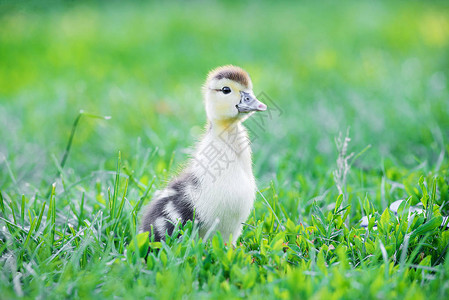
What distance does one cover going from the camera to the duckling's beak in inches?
105

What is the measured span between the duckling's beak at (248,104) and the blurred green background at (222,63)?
0.84 m

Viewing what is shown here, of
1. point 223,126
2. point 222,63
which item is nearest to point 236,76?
point 223,126

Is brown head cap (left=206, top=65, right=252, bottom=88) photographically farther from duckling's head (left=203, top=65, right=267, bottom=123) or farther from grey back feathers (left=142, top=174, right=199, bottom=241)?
grey back feathers (left=142, top=174, right=199, bottom=241)

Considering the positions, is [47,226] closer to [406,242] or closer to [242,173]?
[242,173]

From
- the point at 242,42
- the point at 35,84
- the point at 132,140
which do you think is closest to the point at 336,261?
the point at 132,140

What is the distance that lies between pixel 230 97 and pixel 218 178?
1.53ft

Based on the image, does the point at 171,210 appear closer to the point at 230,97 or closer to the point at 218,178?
the point at 218,178

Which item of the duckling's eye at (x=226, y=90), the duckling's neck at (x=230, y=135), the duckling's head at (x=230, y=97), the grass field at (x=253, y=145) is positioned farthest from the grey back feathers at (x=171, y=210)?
the duckling's eye at (x=226, y=90)

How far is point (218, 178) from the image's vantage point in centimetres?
256

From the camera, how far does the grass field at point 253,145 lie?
221 cm

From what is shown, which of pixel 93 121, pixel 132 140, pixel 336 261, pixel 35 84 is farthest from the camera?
pixel 35 84

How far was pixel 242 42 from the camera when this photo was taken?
802 centimetres

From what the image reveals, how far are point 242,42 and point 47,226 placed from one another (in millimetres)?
5954

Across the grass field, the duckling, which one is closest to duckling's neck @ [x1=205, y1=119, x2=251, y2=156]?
the duckling
